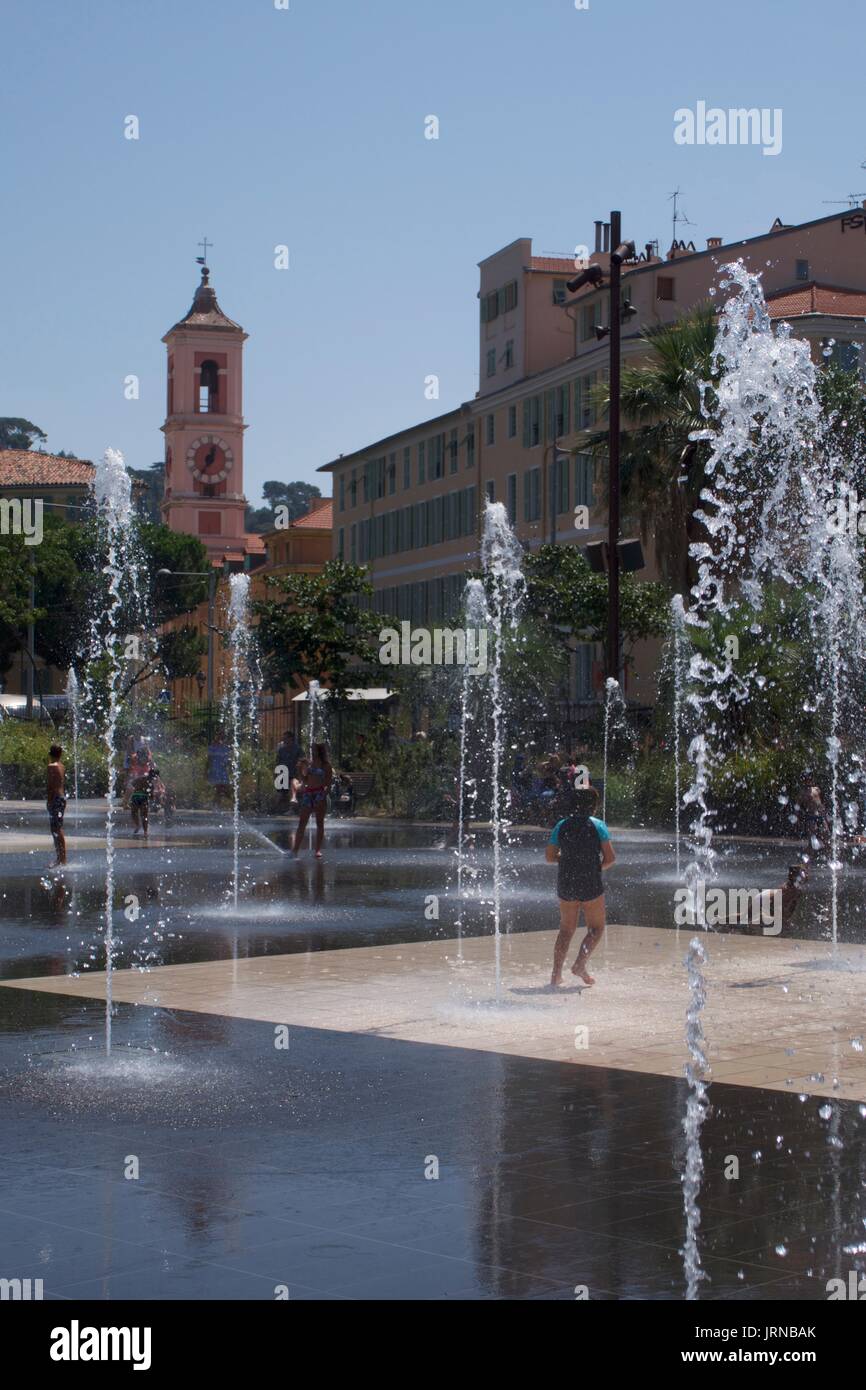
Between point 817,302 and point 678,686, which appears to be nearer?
point 678,686

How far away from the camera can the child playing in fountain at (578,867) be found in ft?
40.8

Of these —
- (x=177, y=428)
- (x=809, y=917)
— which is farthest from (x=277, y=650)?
(x=177, y=428)

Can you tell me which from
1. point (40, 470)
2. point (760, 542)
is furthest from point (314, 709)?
point (40, 470)

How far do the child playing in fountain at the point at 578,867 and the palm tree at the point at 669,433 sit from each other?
22419mm

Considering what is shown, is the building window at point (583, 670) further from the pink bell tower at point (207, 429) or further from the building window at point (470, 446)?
the pink bell tower at point (207, 429)

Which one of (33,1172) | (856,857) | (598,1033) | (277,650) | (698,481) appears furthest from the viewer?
(277,650)

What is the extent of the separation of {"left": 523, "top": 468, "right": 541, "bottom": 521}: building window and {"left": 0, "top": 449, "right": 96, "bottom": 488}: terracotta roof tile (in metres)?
50.0

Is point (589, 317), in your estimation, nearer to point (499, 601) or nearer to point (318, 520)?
point (499, 601)

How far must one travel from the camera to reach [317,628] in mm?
44531

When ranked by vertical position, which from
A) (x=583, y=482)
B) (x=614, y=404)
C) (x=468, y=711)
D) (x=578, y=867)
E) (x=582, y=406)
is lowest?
(x=578, y=867)

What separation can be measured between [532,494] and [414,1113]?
53313 millimetres

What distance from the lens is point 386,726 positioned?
134 ft
